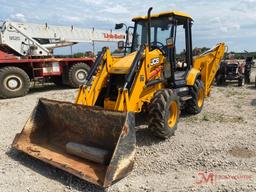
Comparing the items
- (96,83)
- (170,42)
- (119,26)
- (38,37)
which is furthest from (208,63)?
(38,37)

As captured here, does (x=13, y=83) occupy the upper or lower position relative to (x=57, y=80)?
upper

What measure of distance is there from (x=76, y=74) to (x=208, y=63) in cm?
570

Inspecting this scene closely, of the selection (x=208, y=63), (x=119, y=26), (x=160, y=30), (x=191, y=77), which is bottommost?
(x=191, y=77)

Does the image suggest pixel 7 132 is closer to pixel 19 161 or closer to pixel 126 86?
pixel 19 161

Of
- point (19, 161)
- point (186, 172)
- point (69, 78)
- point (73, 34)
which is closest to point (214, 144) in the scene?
point (186, 172)

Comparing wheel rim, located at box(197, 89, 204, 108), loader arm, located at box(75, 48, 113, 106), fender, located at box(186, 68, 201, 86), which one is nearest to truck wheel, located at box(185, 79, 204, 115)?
wheel rim, located at box(197, 89, 204, 108)

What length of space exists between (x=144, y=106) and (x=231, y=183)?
226cm

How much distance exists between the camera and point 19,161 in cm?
448

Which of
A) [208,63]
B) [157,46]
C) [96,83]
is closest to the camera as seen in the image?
[96,83]

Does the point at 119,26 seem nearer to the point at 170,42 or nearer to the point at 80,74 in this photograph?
the point at 170,42

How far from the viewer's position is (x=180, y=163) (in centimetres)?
426

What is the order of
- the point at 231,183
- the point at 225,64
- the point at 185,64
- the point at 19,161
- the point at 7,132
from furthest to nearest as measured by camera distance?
the point at 225,64 → the point at 185,64 → the point at 7,132 → the point at 19,161 → the point at 231,183

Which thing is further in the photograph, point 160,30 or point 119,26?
point 119,26

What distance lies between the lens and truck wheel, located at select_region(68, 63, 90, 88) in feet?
38.3
